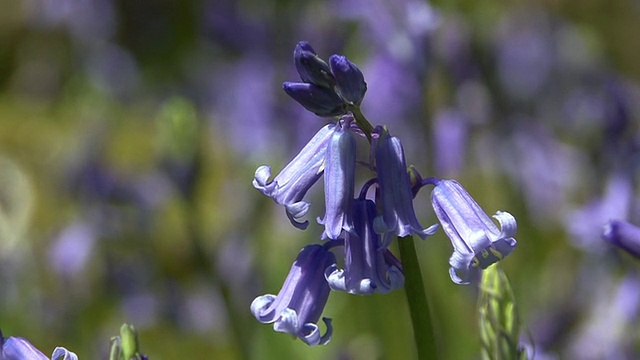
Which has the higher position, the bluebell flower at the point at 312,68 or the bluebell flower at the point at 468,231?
the bluebell flower at the point at 312,68

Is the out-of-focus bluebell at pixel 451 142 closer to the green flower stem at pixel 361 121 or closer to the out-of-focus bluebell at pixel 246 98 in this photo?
the out-of-focus bluebell at pixel 246 98

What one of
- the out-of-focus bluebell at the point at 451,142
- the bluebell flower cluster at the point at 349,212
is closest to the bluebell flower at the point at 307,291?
the bluebell flower cluster at the point at 349,212

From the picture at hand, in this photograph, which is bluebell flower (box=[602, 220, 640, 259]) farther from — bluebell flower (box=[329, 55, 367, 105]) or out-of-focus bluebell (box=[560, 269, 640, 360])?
out-of-focus bluebell (box=[560, 269, 640, 360])

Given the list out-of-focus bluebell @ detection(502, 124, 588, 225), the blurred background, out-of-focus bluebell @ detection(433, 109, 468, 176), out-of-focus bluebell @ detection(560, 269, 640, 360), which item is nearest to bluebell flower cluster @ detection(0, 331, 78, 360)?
the blurred background

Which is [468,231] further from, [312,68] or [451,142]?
[451,142]

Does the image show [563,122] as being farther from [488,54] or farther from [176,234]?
[176,234]

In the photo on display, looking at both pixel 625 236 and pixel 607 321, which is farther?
pixel 607 321

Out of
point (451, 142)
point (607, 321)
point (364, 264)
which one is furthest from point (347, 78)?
point (451, 142)
